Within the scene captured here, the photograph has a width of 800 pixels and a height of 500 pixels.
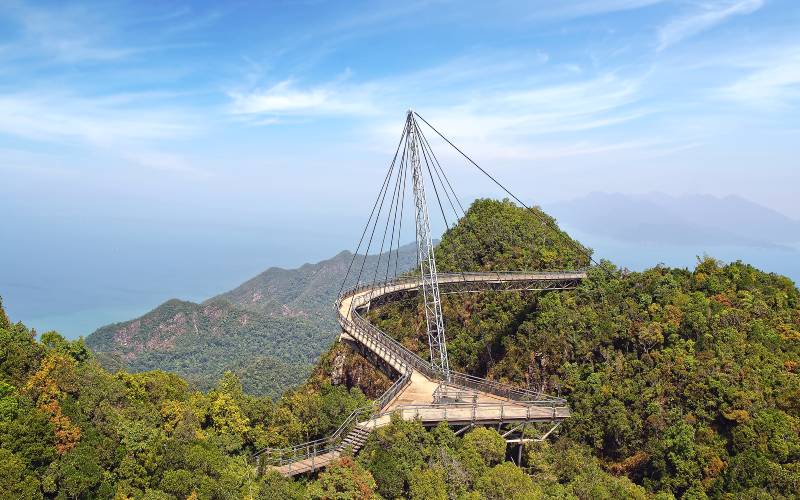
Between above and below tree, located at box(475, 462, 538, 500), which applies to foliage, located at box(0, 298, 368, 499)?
above

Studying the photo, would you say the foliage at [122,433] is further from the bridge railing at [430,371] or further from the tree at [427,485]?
the bridge railing at [430,371]

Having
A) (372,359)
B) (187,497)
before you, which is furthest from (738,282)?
(187,497)

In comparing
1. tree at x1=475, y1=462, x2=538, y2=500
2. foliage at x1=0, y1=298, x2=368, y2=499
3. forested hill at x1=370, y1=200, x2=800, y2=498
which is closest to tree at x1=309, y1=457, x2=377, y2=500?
foliage at x1=0, y1=298, x2=368, y2=499

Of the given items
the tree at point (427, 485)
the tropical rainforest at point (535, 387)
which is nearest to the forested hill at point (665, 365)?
the tropical rainforest at point (535, 387)

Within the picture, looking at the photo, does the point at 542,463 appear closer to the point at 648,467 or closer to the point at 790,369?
the point at 648,467

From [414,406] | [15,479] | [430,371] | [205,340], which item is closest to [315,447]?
[414,406]

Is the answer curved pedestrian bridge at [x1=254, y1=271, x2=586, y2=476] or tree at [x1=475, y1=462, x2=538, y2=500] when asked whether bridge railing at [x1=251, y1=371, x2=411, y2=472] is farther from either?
tree at [x1=475, y1=462, x2=538, y2=500]
